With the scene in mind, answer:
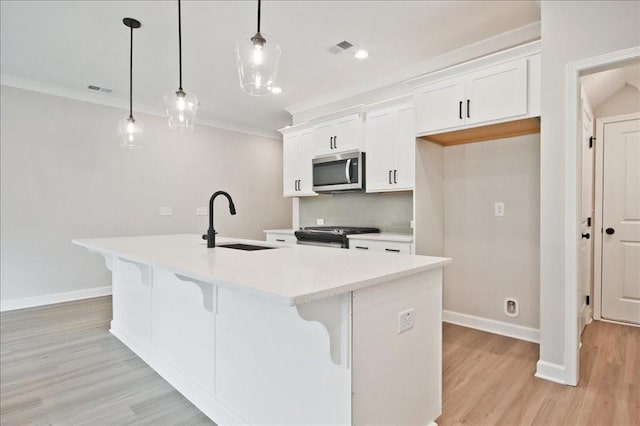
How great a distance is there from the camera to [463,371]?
2379mm

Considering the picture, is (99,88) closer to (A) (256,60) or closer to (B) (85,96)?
(B) (85,96)

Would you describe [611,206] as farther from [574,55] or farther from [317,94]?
[317,94]

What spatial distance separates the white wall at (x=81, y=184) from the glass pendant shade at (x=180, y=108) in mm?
2349

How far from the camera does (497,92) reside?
265 cm

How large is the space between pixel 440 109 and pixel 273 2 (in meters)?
1.57

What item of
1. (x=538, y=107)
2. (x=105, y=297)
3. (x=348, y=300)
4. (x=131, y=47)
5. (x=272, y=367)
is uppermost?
(x=131, y=47)

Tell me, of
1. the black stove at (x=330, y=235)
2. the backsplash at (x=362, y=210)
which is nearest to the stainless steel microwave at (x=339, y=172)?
the backsplash at (x=362, y=210)

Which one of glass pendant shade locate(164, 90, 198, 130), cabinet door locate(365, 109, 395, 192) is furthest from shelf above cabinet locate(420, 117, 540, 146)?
glass pendant shade locate(164, 90, 198, 130)

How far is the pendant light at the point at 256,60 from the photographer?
1.84 metres

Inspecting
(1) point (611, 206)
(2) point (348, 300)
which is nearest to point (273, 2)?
(2) point (348, 300)

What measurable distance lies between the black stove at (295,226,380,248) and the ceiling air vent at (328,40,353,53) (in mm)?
1810

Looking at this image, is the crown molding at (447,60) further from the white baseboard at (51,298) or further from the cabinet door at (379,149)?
the white baseboard at (51,298)

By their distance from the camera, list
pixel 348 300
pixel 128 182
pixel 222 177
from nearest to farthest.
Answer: pixel 348 300 → pixel 128 182 → pixel 222 177

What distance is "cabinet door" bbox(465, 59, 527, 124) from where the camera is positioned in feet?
8.29
